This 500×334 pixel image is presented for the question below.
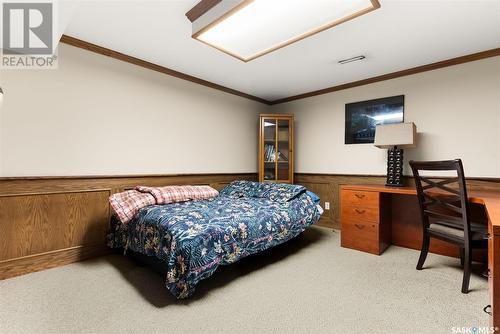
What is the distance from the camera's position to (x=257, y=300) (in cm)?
168

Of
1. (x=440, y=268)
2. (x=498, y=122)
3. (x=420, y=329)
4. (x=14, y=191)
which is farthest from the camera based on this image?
(x=498, y=122)

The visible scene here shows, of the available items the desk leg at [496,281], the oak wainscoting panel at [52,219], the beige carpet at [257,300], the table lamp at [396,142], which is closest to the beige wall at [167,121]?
the oak wainscoting panel at [52,219]

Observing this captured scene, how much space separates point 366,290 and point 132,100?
2.93 metres

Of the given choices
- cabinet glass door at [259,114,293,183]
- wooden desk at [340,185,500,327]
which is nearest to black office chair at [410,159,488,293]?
wooden desk at [340,185,500,327]

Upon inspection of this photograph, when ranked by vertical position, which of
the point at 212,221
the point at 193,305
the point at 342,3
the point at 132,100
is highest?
the point at 342,3

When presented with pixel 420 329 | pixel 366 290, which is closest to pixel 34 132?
pixel 366 290

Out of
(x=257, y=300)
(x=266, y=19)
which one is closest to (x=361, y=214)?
(x=257, y=300)

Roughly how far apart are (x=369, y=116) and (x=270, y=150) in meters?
1.53

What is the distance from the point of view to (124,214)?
215 cm

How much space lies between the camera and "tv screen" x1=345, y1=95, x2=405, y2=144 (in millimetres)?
3081

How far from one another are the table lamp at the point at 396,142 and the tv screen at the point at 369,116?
461 millimetres

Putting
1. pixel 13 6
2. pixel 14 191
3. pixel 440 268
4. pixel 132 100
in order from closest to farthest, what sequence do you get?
pixel 13 6 → pixel 14 191 → pixel 440 268 → pixel 132 100

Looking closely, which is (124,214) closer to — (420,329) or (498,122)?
(420,329)

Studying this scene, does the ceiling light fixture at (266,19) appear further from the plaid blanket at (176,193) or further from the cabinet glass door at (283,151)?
the cabinet glass door at (283,151)
